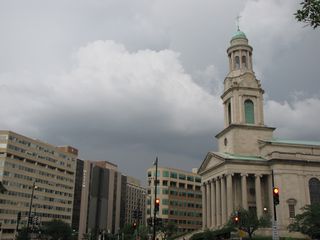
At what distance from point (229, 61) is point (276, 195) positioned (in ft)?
229

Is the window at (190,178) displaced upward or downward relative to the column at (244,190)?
upward

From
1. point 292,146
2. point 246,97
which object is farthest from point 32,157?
point 292,146

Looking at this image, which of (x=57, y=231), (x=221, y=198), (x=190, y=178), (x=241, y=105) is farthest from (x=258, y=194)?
(x=190, y=178)

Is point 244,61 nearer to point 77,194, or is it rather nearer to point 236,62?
point 236,62

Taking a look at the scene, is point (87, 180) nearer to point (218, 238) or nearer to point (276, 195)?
point (218, 238)

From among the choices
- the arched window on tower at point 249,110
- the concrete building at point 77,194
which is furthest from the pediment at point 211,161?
the concrete building at point 77,194

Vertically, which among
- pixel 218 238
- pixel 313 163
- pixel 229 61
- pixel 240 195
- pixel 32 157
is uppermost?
pixel 229 61

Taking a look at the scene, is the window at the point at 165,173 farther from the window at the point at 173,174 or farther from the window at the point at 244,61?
the window at the point at 244,61

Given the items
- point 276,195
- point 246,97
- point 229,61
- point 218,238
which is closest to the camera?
point 276,195

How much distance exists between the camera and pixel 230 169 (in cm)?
7906

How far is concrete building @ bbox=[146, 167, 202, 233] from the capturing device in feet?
469

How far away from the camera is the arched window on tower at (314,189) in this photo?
79562 mm

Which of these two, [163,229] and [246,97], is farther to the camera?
[163,229]

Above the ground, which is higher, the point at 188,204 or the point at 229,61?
the point at 229,61
